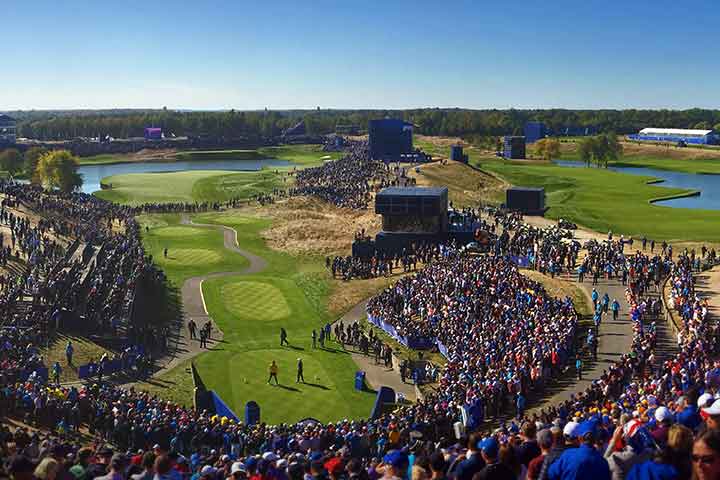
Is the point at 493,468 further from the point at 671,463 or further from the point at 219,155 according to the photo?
the point at 219,155

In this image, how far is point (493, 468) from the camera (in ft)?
29.2

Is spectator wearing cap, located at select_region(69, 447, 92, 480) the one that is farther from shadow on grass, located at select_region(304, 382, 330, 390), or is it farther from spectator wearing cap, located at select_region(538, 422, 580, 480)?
shadow on grass, located at select_region(304, 382, 330, 390)

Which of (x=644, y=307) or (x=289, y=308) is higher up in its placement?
(x=644, y=307)

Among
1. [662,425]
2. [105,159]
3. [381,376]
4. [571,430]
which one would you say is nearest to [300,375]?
[381,376]

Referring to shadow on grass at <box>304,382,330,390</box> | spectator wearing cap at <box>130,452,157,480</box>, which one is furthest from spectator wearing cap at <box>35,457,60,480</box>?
shadow on grass at <box>304,382,330,390</box>

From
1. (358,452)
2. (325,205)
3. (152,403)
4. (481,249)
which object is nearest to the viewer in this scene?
(358,452)

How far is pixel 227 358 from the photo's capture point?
34.8m

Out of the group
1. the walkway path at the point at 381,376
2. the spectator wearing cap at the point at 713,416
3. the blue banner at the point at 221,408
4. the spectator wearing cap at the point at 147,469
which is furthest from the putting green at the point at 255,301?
the spectator wearing cap at the point at 713,416

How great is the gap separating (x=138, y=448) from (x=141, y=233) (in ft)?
156

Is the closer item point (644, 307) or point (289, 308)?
point (644, 307)

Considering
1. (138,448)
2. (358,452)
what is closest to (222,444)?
(138,448)

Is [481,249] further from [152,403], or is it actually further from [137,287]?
[152,403]

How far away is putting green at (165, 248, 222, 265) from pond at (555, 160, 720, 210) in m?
58.1

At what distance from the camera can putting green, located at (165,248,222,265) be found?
5589cm
